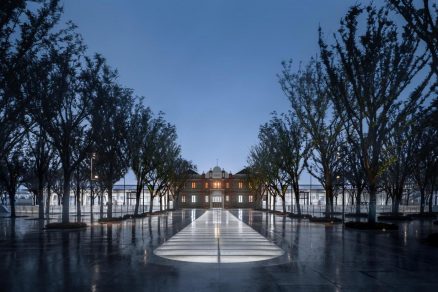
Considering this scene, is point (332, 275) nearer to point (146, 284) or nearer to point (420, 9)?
point (146, 284)

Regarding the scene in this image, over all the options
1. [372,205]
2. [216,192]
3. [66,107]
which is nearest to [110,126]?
[66,107]

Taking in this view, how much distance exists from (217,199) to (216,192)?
75.0 inches

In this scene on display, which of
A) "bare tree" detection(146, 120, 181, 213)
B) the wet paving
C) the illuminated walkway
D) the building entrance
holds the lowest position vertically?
the building entrance

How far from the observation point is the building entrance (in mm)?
128500

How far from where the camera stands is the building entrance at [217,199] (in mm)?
128500

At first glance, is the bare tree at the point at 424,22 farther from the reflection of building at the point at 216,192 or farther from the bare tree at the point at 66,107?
the reflection of building at the point at 216,192

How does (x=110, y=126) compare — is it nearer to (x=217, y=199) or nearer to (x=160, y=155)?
(x=160, y=155)

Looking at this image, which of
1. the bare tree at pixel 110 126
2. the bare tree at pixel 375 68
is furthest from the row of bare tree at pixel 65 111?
the bare tree at pixel 375 68

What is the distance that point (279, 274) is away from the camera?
13.5 metres

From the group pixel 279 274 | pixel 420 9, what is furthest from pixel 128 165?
pixel 279 274

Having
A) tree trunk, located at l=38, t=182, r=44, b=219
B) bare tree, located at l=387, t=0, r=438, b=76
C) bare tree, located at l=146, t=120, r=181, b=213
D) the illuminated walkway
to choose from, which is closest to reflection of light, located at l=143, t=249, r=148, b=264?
the illuminated walkway

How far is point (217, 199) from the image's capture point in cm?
12938

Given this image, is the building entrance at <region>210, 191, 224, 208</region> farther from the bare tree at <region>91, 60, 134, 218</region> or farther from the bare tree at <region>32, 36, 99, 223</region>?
the bare tree at <region>32, 36, 99, 223</region>

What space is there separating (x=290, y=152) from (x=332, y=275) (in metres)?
36.5
